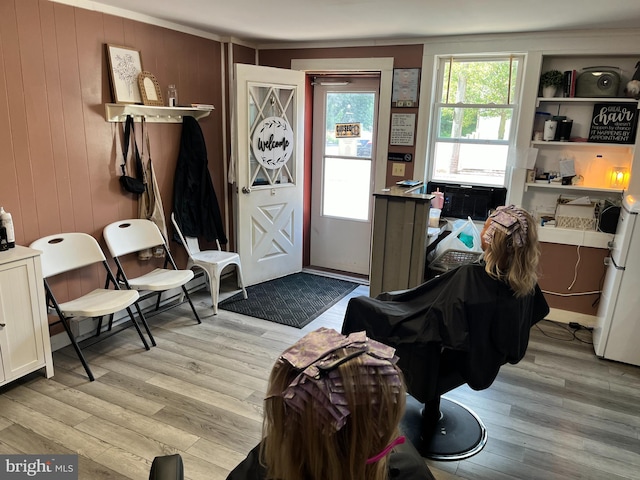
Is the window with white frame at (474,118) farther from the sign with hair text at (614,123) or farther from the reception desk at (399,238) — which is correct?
the reception desk at (399,238)

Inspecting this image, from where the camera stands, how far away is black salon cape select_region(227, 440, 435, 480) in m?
1.07

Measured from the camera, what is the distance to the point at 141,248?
3559mm

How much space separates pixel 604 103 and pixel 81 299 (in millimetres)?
3965

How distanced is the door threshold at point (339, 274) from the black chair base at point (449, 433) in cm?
215

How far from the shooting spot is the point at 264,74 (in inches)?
162

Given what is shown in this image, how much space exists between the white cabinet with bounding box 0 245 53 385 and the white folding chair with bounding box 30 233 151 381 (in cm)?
12

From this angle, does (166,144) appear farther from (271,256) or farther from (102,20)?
(271,256)

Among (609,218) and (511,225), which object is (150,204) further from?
(609,218)

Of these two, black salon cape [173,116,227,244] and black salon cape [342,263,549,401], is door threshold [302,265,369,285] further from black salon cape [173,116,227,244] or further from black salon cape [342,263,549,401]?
black salon cape [342,263,549,401]

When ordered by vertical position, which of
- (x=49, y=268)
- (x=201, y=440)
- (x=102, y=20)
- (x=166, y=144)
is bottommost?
(x=201, y=440)

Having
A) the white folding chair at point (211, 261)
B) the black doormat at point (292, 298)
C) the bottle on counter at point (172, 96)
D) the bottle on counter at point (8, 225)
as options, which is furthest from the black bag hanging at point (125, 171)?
the black doormat at point (292, 298)

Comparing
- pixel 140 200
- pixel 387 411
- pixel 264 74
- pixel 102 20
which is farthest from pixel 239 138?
pixel 387 411
